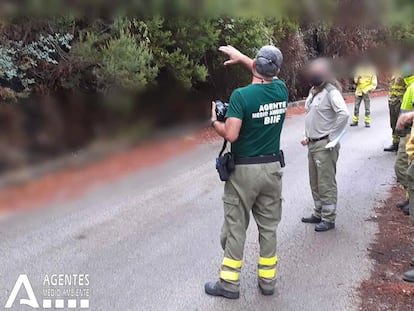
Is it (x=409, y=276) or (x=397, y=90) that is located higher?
(x=397, y=90)

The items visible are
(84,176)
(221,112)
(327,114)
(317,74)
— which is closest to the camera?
(221,112)

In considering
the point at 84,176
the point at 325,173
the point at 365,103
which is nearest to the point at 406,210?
the point at 325,173

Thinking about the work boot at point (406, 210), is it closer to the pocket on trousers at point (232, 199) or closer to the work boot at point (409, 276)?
the work boot at point (409, 276)

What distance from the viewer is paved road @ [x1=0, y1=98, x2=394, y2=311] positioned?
379 centimetres

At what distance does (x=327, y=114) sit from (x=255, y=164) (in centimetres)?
169

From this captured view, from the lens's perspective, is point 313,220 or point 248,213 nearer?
point 248,213

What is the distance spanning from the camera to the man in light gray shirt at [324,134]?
4.93 meters

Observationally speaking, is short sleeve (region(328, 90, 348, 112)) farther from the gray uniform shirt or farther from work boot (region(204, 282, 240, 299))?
work boot (region(204, 282, 240, 299))

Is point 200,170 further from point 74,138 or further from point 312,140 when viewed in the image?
point 312,140

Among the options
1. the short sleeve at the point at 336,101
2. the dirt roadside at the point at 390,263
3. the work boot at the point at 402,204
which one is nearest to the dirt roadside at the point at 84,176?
the work boot at the point at 402,204

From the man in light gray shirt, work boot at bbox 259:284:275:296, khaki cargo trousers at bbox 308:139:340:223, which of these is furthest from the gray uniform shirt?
work boot at bbox 259:284:275:296

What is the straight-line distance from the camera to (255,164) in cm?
365

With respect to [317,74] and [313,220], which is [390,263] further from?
[317,74]

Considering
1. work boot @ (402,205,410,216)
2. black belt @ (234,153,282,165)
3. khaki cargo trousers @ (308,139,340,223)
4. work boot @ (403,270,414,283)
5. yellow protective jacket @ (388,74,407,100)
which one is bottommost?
work boot @ (402,205,410,216)
